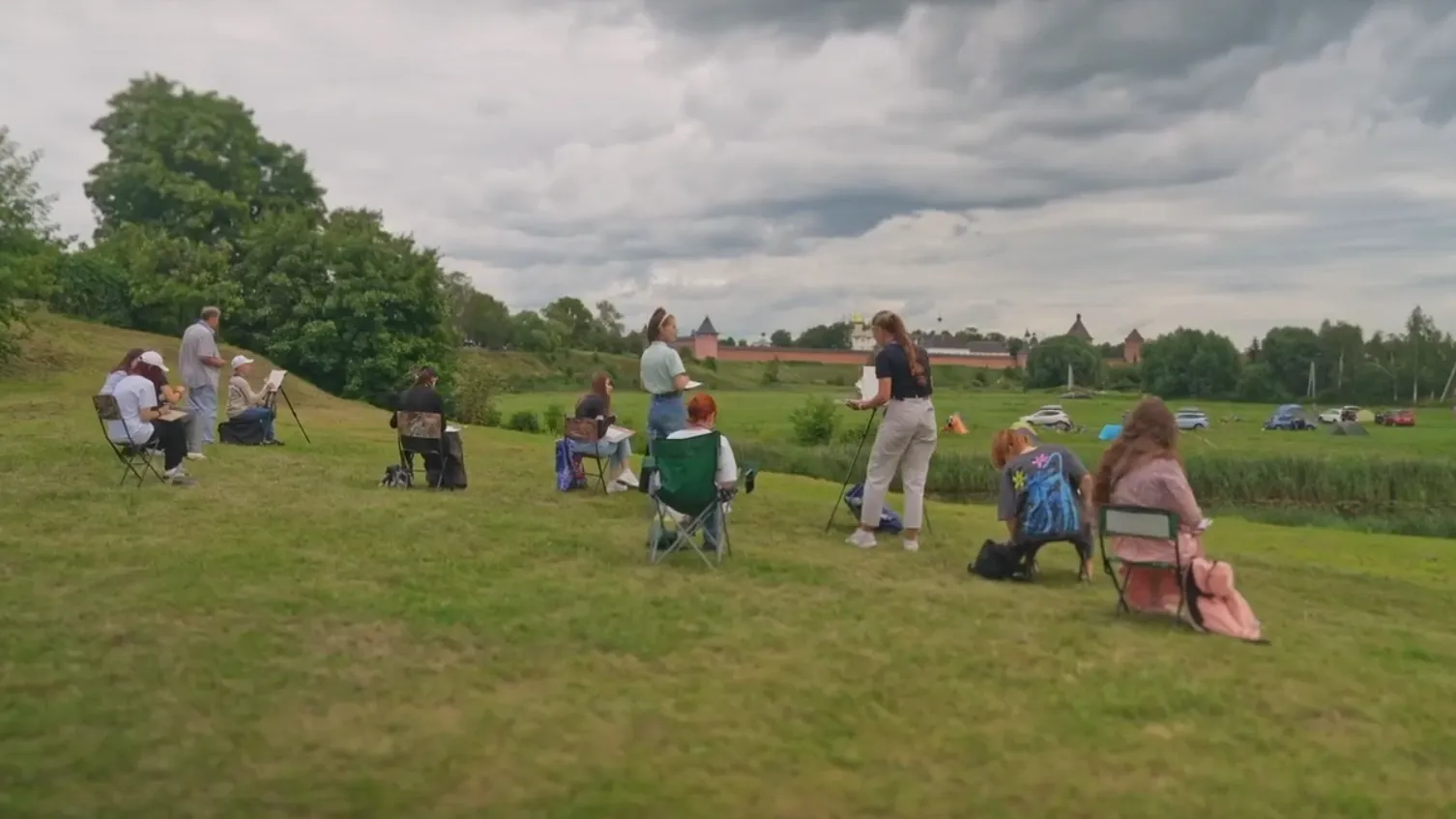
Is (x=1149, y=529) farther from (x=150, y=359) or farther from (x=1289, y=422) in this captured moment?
(x=1289, y=422)

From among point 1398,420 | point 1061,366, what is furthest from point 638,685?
point 1061,366

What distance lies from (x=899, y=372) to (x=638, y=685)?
4.37m

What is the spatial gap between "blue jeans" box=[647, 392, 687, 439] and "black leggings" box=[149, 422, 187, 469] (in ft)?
14.8

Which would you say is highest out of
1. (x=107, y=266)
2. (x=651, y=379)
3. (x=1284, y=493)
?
(x=107, y=266)

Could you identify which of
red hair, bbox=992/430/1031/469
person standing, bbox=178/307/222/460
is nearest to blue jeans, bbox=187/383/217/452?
person standing, bbox=178/307/222/460

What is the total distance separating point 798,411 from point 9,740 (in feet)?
129

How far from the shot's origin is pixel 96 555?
25.5 ft

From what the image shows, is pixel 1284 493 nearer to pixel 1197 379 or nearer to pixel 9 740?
pixel 9 740

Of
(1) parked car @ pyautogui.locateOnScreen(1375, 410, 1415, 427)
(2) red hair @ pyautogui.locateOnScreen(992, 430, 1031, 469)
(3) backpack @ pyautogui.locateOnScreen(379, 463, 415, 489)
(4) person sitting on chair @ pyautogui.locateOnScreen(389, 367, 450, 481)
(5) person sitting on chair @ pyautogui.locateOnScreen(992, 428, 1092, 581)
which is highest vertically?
(4) person sitting on chair @ pyautogui.locateOnScreen(389, 367, 450, 481)

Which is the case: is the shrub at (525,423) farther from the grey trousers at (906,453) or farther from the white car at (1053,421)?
the grey trousers at (906,453)

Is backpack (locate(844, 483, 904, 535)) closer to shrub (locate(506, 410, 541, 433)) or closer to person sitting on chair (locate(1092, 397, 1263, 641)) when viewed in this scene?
person sitting on chair (locate(1092, 397, 1263, 641))

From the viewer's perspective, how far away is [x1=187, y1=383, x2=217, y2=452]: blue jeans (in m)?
13.6

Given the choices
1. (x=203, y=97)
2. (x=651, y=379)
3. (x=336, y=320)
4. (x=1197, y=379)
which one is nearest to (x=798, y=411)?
(x=336, y=320)

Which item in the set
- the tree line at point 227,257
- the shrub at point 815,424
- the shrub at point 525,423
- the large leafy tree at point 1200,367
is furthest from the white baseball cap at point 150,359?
the large leafy tree at point 1200,367
